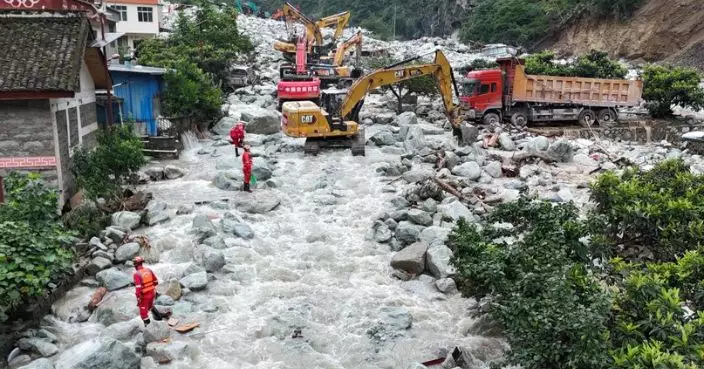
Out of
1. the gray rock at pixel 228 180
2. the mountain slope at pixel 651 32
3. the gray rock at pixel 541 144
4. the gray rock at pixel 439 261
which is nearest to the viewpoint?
the gray rock at pixel 439 261

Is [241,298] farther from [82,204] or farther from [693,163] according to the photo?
[693,163]

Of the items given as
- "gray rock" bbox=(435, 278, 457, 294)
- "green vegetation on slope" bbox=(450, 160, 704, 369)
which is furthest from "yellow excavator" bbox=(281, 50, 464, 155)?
"green vegetation on slope" bbox=(450, 160, 704, 369)

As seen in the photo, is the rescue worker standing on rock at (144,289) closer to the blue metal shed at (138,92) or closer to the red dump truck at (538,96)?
the blue metal shed at (138,92)

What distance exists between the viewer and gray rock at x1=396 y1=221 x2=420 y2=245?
459 inches

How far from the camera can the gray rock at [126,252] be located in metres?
10.6

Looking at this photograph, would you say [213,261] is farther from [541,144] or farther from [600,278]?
[541,144]

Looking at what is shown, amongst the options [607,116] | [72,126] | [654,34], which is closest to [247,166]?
[72,126]

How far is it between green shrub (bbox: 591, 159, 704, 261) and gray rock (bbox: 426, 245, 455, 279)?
2.74 meters

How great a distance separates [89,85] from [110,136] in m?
1.86

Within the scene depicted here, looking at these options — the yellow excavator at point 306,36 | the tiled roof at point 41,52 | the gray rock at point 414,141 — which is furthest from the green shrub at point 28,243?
the yellow excavator at point 306,36

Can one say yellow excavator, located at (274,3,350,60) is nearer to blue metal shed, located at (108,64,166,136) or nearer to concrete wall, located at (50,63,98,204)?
blue metal shed, located at (108,64,166,136)

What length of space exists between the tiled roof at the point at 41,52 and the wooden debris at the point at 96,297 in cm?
418

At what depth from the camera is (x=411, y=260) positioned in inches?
412

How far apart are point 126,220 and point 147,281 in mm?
4399
